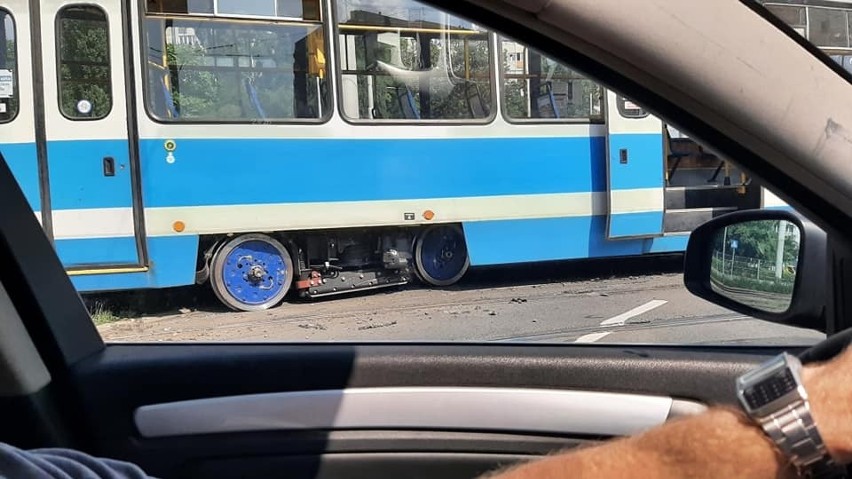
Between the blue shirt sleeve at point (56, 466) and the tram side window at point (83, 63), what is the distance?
6.37m

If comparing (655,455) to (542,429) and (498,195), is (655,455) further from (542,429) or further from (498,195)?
(498,195)

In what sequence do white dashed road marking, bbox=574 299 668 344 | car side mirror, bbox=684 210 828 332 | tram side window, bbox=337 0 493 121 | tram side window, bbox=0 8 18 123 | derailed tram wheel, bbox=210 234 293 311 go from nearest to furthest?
car side mirror, bbox=684 210 828 332, white dashed road marking, bbox=574 299 668 344, tram side window, bbox=0 8 18 123, derailed tram wheel, bbox=210 234 293 311, tram side window, bbox=337 0 493 121

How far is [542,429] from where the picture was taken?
75.1 inches

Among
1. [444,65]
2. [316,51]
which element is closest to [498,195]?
[444,65]

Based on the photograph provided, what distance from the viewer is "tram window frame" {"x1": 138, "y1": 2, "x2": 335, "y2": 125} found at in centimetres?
692

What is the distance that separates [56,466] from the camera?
1132 mm

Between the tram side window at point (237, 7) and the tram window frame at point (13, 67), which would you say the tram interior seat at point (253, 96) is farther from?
the tram window frame at point (13, 67)

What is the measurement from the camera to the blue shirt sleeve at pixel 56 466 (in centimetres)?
108

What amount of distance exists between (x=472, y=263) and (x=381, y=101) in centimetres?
178

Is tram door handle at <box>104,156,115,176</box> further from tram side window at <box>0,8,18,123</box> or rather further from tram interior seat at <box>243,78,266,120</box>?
tram interior seat at <box>243,78,266,120</box>

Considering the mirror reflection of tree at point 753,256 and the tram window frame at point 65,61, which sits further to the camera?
the tram window frame at point 65,61

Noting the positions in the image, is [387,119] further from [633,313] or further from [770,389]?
[770,389]

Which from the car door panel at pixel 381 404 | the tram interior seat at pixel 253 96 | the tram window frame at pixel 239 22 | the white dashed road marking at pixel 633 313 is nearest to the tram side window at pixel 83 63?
the tram window frame at pixel 239 22

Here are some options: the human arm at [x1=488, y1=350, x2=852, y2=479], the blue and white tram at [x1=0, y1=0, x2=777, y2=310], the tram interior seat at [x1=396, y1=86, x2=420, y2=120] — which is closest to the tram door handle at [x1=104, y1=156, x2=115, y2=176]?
the blue and white tram at [x1=0, y1=0, x2=777, y2=310]
